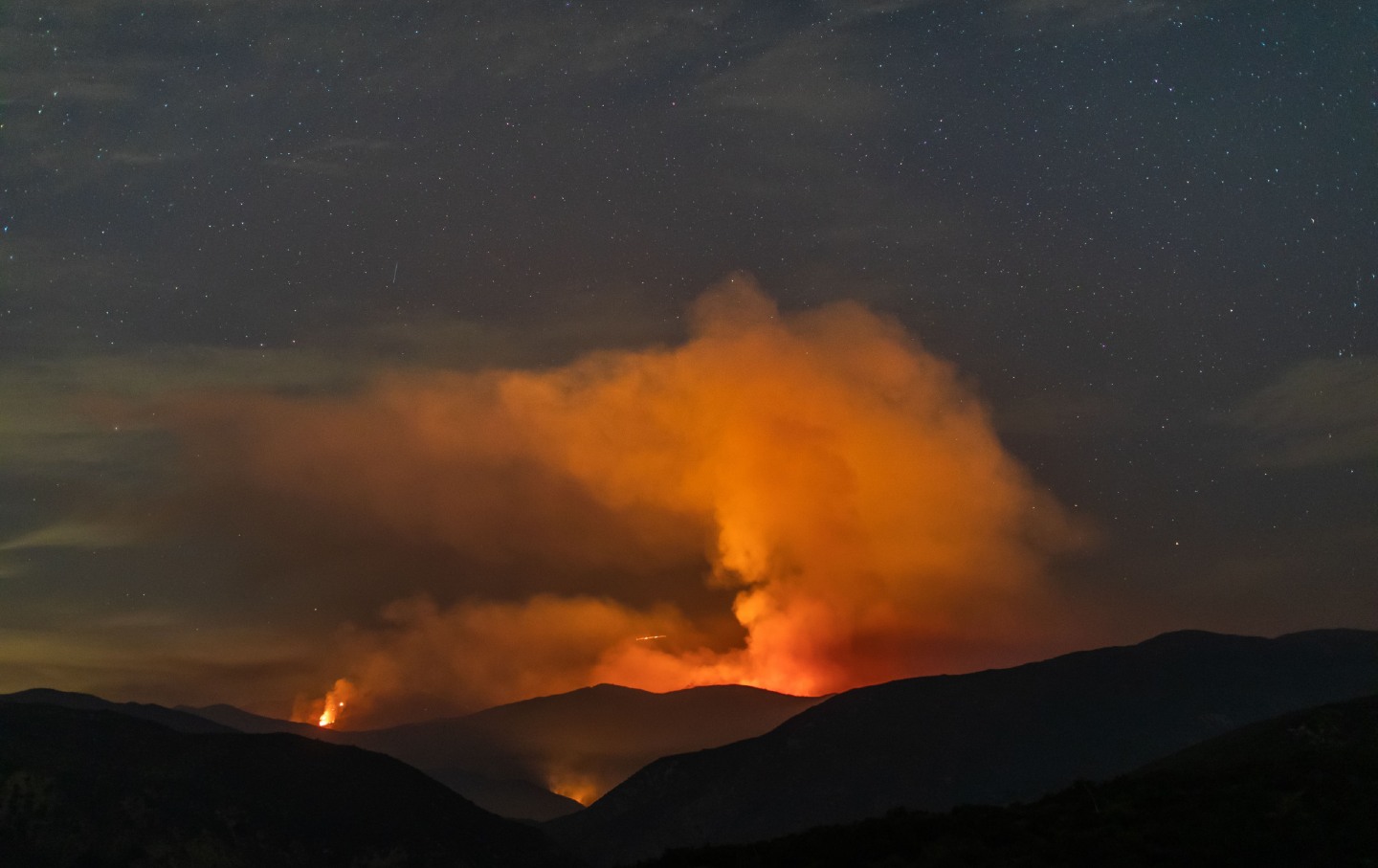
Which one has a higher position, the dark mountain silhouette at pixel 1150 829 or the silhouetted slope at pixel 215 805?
the silhouetted slope at pixel 215 805

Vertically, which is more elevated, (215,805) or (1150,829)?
(215,805)

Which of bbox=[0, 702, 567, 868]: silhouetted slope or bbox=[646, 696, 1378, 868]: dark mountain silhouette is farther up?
bbox=[0, 702, 567, 868]: silhouetted slope

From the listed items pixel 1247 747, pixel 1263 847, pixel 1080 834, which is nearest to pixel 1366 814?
pixel 1263 847

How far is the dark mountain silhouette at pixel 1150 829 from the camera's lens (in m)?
50.7

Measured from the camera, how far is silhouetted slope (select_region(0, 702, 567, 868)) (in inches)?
5664

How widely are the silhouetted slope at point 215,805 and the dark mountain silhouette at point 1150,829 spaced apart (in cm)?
10646

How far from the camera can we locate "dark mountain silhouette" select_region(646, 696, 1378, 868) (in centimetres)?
5069

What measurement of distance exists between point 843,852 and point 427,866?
4434 inches

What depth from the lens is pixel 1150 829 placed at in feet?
176

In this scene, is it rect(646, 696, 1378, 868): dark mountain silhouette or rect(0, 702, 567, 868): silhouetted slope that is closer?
rect(646, 696, 1378, 868): dark mountain silhouette

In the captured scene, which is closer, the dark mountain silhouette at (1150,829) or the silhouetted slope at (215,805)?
the dark mountain silhouette at (1150,829)

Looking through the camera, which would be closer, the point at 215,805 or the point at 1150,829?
the point at 1150,829

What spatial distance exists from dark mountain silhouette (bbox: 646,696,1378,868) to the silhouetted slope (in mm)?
106458

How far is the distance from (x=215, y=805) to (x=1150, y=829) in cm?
13728
